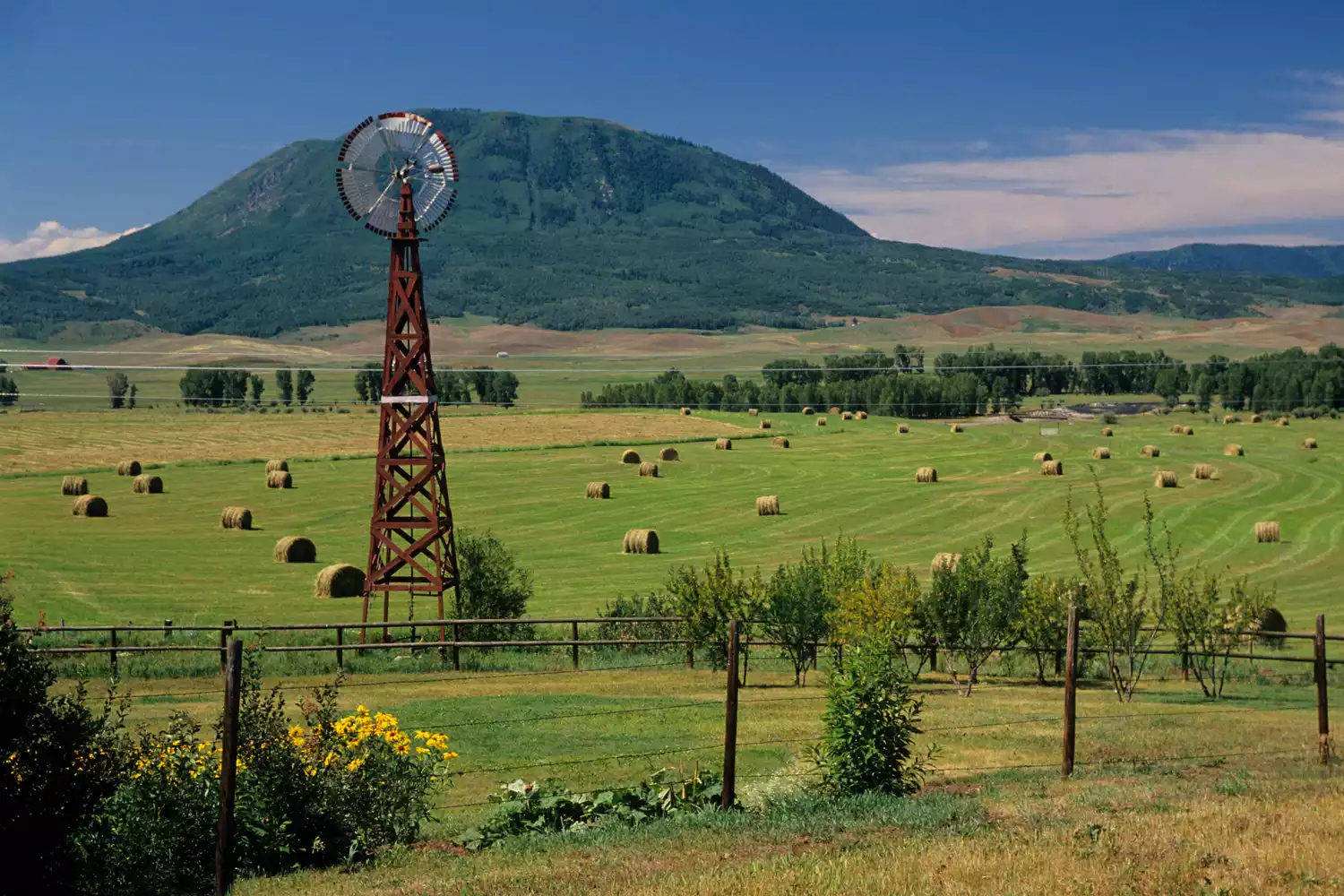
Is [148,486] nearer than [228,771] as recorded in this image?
No

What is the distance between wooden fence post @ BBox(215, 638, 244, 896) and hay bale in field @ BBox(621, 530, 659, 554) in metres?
48.0

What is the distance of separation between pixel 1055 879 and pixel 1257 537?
185 ft

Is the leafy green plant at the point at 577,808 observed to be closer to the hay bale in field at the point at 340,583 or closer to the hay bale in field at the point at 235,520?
the hay bale in field at the point at 340,583

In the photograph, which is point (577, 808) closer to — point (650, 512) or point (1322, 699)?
point (1322, 699)

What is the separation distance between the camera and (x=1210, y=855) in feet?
39.8

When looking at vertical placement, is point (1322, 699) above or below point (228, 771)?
below

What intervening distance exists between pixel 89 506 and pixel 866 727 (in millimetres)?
61075

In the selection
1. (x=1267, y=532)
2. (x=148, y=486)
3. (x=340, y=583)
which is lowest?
(x=340, y=583)

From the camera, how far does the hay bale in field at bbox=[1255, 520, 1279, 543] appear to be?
61.8 metres

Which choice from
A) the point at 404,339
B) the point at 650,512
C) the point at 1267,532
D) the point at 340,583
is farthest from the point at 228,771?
the point at 650,512

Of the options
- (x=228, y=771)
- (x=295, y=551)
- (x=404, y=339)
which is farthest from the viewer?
(x=295, y=551)

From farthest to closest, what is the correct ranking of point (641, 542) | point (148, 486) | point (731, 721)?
point (148, 486)
point (641, 542)
point (731, 721)

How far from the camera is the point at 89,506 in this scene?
67812 millimetres

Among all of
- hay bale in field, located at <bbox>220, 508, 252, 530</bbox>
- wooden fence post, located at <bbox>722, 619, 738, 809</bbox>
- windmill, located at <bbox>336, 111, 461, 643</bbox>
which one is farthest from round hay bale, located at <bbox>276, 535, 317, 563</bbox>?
wooden fence post, located at <bbox>722, 619, 738, 809</bbox>
